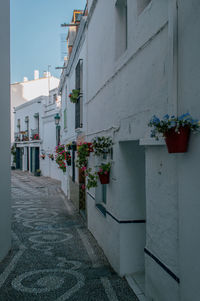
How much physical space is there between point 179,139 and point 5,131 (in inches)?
209

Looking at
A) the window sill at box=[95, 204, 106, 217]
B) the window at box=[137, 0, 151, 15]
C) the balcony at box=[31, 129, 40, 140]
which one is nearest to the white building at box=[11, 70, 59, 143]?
the balcony at box=[31, 129, 40, 140]

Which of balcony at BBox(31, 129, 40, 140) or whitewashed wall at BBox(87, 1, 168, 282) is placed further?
balcony at BBox(31, 129, 40, 140)

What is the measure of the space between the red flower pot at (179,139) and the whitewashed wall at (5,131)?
492 centimetres

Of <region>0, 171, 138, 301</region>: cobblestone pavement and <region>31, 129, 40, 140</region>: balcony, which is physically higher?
<region>31, 129, 40, 140</region>: balcony

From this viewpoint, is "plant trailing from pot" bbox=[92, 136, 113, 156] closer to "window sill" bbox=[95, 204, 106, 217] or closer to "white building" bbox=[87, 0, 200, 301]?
"white building" bbox=[87, 0, 200, 301]

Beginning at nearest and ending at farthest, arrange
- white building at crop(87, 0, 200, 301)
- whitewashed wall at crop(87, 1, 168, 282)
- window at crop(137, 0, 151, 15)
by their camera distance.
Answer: white building at crop(87, 0, 200, 301)
whitewashed wall at crop(87, 1, 168, 282)
window at crop(137, 0, 151, 15)

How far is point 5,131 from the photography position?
24.5 feet

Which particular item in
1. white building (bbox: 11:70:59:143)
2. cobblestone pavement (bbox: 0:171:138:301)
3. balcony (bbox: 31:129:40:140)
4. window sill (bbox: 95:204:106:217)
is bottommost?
cobblestone pavement (bbox: 0:171:138:301)

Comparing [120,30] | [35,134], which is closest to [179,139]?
[120,30]

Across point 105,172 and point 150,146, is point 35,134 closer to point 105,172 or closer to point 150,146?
point 105,172

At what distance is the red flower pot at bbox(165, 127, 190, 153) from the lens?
317 centimetres

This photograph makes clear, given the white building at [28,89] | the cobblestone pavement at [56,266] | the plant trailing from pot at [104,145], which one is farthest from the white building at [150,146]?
the white building at [28,89]

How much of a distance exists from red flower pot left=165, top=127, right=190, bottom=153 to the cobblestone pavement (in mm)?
2923

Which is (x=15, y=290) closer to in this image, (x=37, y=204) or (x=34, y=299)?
(x=34, y=299)
